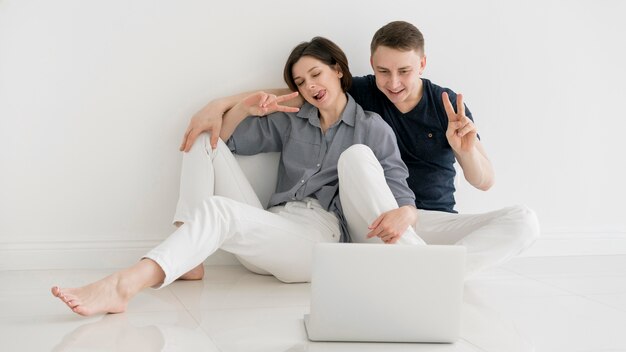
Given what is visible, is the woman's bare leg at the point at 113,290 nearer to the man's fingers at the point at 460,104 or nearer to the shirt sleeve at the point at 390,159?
the shirt sleeve at the point at 390,159

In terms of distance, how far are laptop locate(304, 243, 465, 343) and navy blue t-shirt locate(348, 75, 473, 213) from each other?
2.83 ft

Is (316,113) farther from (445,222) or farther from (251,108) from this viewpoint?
(445,222)

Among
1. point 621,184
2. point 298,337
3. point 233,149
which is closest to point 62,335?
point 298,337

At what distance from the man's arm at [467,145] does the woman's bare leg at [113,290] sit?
0.90 m

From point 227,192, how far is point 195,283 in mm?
283

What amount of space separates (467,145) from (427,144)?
24 centimetres

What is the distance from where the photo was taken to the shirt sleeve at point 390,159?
7.66 feet

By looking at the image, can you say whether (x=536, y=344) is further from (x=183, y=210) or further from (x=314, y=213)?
(x=183, y=210)

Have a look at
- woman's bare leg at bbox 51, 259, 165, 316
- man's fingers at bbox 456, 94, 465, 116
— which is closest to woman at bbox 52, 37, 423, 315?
woman's bare leg at bbox 51, 259, 165, 316

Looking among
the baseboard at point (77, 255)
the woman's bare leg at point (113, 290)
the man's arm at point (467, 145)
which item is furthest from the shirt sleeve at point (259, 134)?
the woman's bare leg at point (113, 290)

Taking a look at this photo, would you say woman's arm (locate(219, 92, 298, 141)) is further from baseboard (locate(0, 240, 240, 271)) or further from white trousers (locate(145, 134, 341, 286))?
baseboard (locate(0, 240, 240, 271))

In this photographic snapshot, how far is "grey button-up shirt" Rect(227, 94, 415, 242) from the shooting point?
2402 millimetres

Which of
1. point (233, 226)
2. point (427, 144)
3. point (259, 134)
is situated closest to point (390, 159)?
point (427, 144)

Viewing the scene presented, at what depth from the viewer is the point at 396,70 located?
241cm
